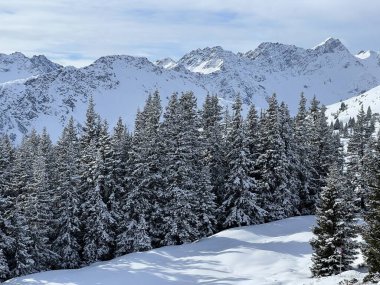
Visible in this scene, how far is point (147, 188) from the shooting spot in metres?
45.2

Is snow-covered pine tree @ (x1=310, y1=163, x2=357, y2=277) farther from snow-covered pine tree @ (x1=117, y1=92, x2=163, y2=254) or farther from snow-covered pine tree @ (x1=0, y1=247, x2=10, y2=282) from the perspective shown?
snow-covered pine tree @ (x1=0, y1=247, x2=10, y2=282)

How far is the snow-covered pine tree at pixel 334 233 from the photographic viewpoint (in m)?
29.4

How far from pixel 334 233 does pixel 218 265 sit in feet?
34.2

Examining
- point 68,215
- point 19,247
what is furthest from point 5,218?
point 68,215

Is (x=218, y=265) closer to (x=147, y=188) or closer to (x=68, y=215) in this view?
(x=147, y=188)

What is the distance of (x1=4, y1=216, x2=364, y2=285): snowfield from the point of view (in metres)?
33.0

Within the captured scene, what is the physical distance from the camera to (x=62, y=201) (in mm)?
44250

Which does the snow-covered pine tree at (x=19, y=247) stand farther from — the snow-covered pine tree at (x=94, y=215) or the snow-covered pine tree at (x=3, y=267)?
the snow-covered pine tree at (x=94, y=215)

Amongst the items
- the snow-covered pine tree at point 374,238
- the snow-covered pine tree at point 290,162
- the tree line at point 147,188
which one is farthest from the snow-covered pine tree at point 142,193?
the snow-covered pine tree at point 374,238

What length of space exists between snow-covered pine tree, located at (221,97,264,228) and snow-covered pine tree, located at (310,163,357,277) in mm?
15576

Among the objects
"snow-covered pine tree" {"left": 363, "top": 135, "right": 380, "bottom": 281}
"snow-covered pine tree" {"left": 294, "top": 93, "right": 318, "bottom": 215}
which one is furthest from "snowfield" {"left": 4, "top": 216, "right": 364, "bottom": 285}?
"snow-covered pine tree" {"left": 294, "top": 93, "right": 318, "bottom": 215}

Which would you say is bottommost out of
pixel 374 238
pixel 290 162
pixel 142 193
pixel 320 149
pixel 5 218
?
pixel 5 218

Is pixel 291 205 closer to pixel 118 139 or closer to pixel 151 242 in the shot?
pixel 151 242

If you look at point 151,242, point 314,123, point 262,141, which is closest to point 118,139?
point 151,242
